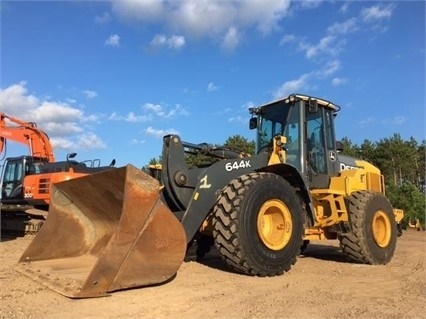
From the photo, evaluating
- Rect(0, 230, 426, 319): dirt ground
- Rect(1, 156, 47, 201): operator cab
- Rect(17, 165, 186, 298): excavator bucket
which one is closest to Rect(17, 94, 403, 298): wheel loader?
Rect(17, 165, 186, 298): excavator bucket

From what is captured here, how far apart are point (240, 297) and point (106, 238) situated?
206 cm

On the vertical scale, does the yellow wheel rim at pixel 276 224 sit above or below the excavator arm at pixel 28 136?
below

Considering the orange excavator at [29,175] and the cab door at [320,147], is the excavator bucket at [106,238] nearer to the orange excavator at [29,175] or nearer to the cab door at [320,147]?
the cab door at [320,147]

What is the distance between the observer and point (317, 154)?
8250 millimetres

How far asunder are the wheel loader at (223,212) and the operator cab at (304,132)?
0.02m

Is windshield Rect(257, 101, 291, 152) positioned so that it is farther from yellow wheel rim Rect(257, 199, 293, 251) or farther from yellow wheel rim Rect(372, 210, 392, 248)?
yellow wheel rim Rect(372, 210, 392, 248)

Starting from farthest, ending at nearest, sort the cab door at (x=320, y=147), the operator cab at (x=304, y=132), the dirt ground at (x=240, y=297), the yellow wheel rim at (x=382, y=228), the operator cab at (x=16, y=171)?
the operator cab at (x=16, y=171)
the yellow wheel rim at (x=382, y=228)
the cab door at (x=320, y=147)
the operator cab at (x=304, y=132)
the dirt ground at (x=240, y=297)

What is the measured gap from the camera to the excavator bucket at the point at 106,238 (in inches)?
181

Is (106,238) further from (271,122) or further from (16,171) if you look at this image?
(16,171)

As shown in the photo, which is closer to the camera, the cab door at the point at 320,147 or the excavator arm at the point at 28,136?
the cab door at the point at 320,147

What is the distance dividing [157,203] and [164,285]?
0.95 m

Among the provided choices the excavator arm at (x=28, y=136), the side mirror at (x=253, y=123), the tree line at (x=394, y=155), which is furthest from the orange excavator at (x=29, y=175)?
the tree line at (x=394, y=155)

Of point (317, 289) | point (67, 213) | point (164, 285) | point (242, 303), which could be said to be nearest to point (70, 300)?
point (164, 285)

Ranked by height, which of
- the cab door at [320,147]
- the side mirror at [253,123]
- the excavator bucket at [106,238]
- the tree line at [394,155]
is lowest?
the excavator bucket at [106,238]
